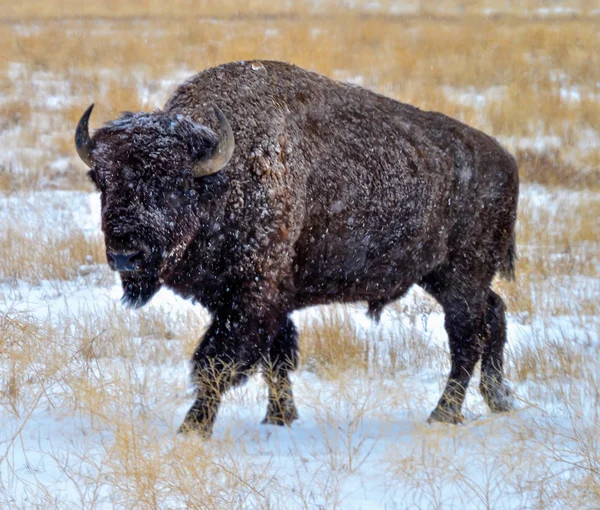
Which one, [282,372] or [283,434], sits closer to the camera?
[283,434]

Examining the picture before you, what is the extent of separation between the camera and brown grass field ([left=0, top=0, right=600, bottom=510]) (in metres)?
3.18

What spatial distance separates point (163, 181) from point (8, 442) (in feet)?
4.68

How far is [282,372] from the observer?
458 cm

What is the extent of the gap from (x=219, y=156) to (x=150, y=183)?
39 cm

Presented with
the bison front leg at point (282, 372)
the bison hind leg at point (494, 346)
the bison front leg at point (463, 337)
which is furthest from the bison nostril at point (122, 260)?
the bison hind leg at point (494, 346)

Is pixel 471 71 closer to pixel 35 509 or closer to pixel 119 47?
pixel 119 47

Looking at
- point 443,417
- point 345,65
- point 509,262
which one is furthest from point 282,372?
point 345,65

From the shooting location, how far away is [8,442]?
3576 mm

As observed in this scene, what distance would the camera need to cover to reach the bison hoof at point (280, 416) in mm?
4344

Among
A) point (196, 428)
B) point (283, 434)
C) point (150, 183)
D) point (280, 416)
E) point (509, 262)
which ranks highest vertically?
point (150, 183)

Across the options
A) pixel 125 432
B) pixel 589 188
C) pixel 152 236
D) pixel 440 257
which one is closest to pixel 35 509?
pixel 125 432

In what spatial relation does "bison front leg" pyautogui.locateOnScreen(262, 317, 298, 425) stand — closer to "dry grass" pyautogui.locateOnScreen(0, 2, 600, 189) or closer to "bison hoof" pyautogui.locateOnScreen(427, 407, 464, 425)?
"bison hoof" pyautogui.locateOnScreen(427, 407, 464, 425)

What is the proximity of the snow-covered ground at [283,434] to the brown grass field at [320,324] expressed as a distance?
2 cm

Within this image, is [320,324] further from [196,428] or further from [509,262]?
[196,428]
